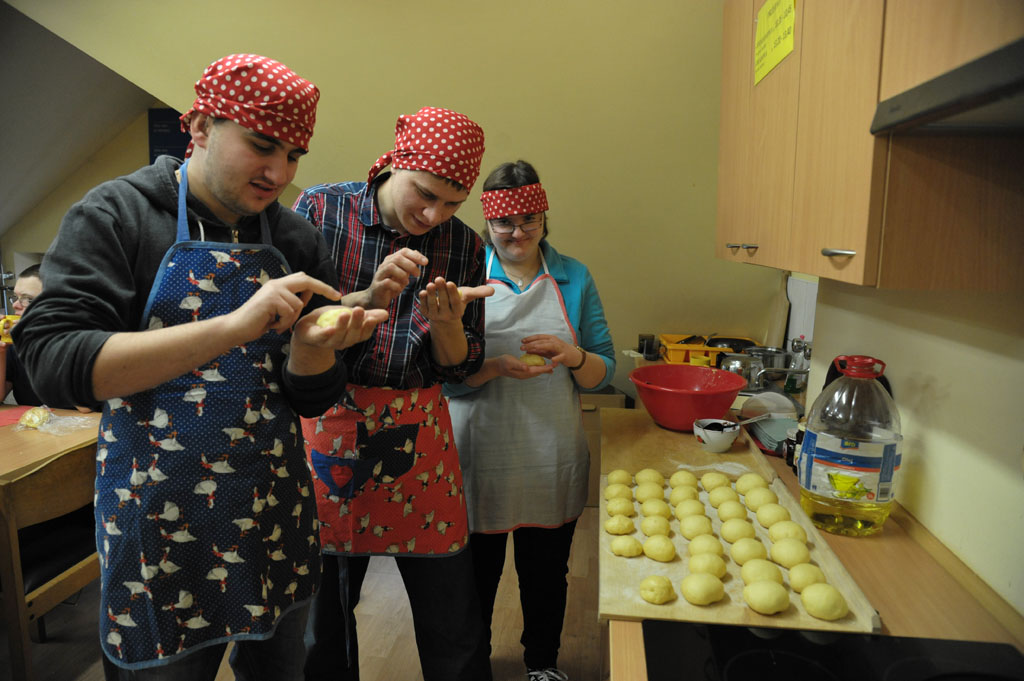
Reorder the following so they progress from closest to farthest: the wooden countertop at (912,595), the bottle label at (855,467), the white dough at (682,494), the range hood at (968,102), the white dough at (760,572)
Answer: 1. the range hood at (968,102)
2. the wooden countertop at (912,595)
3. the white dough at (760,572)
4. the bottle label at (855,467)
5. the white dough at (682,494)

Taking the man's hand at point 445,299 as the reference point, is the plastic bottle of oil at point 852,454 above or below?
below

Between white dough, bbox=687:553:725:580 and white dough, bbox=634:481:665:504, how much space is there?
0.88ft

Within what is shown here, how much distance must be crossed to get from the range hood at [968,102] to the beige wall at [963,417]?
0.34 metres

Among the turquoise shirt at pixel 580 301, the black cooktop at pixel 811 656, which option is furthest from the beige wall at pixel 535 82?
the black cooktop at pixel 811 656

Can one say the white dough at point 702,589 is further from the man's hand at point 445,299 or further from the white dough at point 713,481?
the man's hand at point 445,299

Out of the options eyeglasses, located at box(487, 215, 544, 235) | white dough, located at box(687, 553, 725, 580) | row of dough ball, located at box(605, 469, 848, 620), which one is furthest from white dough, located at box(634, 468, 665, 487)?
eyeglasses, located at box(487, 215, 544, 235)

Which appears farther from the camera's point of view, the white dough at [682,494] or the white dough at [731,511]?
the white dough at [682,494]

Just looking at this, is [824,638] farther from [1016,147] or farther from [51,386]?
[51,386]

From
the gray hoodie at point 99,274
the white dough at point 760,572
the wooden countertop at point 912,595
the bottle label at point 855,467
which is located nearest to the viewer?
the gray hoodie at point 99,274

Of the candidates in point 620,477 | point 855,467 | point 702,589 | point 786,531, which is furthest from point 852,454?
point 620,477

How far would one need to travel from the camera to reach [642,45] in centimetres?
264

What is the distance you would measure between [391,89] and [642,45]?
42.7 inches

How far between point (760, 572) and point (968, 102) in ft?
2.48

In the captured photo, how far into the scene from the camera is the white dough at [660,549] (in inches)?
45.1
